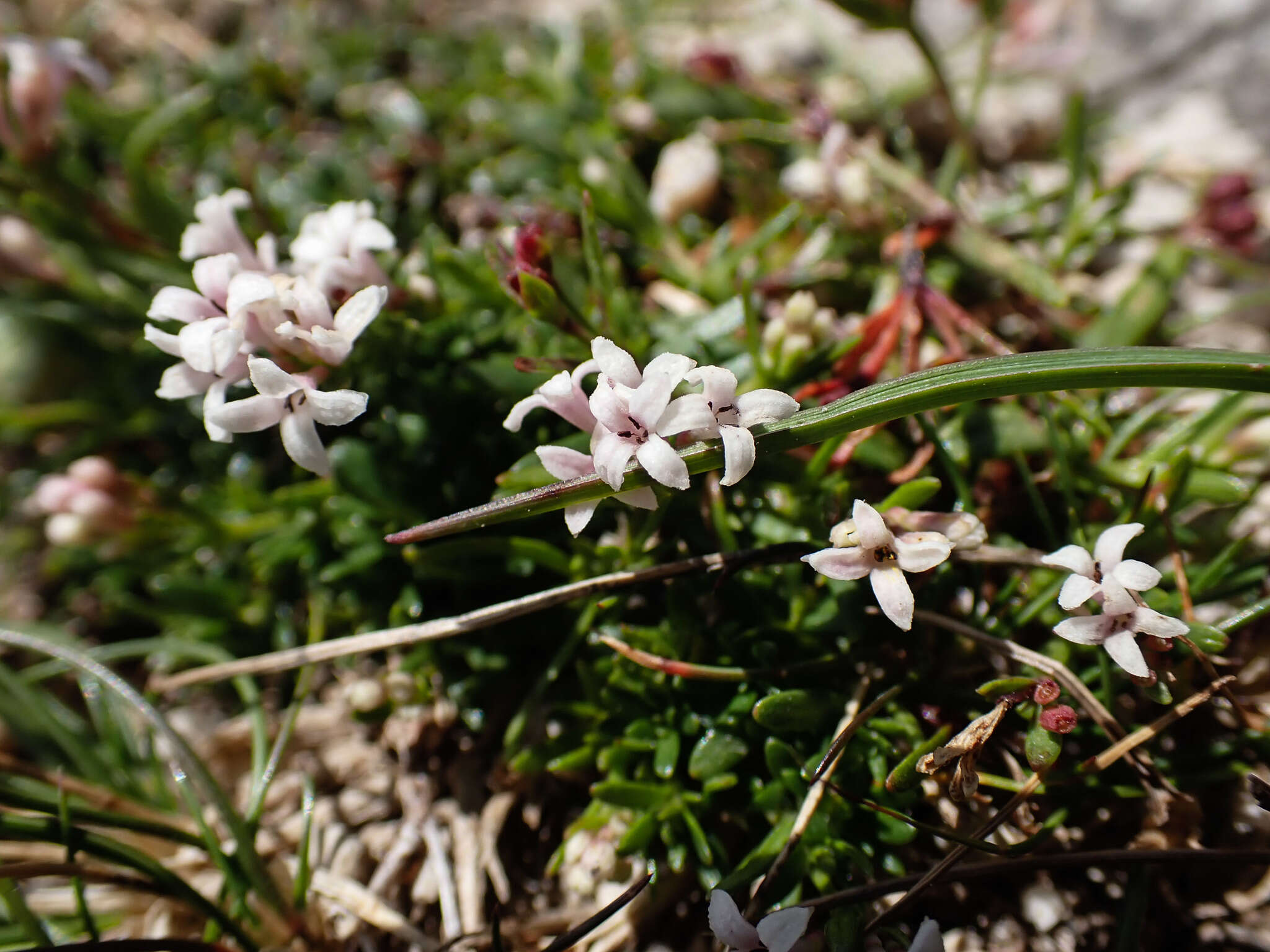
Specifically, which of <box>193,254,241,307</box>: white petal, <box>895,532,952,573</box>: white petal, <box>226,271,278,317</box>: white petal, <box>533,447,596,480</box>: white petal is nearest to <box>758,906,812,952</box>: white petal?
<box>895,532,952,573</box>: white petal

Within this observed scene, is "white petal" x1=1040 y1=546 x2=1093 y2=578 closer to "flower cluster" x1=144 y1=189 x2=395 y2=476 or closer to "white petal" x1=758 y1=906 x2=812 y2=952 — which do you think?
"white petal" x1=758 y1=906 x2=812 y2=952

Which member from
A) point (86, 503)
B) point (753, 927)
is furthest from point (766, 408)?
point (86, 503)

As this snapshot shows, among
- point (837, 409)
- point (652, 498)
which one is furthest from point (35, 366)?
point (837, 409)

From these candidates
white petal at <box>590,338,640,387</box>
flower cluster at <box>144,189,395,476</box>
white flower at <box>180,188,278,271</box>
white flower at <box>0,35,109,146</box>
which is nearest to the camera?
white petal at <box>590,338,640,387</box>

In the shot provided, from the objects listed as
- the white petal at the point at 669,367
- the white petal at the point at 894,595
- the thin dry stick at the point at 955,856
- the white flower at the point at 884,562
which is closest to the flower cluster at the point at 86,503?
the white petal at the point at 669,367

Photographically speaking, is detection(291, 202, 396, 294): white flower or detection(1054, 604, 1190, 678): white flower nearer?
detection(1054, 604, 1190, 678): white flower

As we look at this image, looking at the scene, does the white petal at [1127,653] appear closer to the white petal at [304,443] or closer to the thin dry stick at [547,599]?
the thin dry stick at [547,599]
